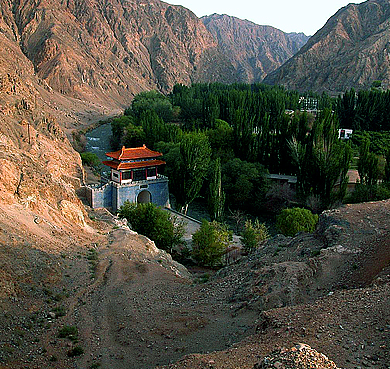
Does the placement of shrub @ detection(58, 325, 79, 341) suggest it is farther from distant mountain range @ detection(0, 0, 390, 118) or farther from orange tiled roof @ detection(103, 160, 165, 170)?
distant mountain range @ detection(0, 0, 390, 118)

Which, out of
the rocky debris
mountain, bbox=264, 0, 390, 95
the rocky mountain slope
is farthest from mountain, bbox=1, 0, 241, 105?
the rocky debris

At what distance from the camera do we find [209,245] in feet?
65.9

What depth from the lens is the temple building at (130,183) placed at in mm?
27078

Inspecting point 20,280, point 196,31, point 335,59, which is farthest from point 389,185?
point 196,31

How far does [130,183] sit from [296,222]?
10.3 meters

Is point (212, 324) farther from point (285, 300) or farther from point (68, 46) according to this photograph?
point (68, 46)

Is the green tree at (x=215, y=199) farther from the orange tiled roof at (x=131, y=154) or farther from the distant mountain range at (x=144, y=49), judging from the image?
the distant mountain range at (x=144, y=49)

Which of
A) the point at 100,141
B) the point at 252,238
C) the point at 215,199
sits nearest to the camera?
the point at 252,238

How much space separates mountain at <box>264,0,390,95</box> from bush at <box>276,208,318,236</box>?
69.3 m

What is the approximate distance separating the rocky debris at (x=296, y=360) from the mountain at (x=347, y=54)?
86282mm

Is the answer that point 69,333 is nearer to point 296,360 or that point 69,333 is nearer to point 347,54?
point 296,360

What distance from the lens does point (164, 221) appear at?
2195cm

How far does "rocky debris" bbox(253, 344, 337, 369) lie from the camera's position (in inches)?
214

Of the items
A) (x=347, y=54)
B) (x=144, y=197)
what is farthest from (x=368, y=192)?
(x=347, y=54)
